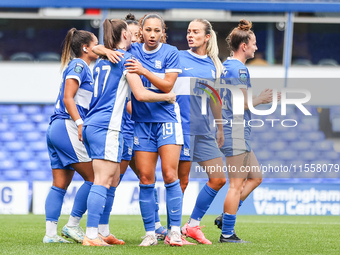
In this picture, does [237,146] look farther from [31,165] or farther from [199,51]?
[31,165]

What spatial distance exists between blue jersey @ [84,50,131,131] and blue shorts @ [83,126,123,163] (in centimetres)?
4

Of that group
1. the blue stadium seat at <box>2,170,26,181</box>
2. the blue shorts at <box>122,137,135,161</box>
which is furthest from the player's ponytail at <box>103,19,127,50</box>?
the blue stadium seat at <box>2,170,26,181</box>

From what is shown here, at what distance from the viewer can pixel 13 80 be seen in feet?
45.6

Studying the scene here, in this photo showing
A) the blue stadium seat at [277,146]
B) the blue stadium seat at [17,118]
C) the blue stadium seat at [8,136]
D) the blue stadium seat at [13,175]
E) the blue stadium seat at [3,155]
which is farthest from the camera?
the blue stadium seat at [277,146]

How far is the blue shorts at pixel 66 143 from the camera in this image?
4.71 m

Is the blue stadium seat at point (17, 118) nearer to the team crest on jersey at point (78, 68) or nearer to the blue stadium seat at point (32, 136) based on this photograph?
the blue stadium seat at point (32, 136)

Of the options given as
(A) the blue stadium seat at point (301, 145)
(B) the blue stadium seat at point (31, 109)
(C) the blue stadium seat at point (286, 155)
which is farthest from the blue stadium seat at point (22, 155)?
(A) the blue stadium seat at point (301, 145)

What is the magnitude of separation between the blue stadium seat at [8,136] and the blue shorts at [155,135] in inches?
381

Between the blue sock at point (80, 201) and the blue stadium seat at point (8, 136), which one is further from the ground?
the blue sock at point (80, 201)

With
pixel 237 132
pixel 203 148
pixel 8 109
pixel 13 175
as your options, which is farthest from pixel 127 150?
pixel 8 109

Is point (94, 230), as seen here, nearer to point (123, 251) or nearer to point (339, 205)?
point (123, 251)

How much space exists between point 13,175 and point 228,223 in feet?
29.6

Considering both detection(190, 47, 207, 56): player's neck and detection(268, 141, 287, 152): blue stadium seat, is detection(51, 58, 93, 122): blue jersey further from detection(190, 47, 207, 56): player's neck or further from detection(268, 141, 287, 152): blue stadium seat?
detection(268, 141, 287, 152): blue stadium seat

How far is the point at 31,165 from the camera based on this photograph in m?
12.8
